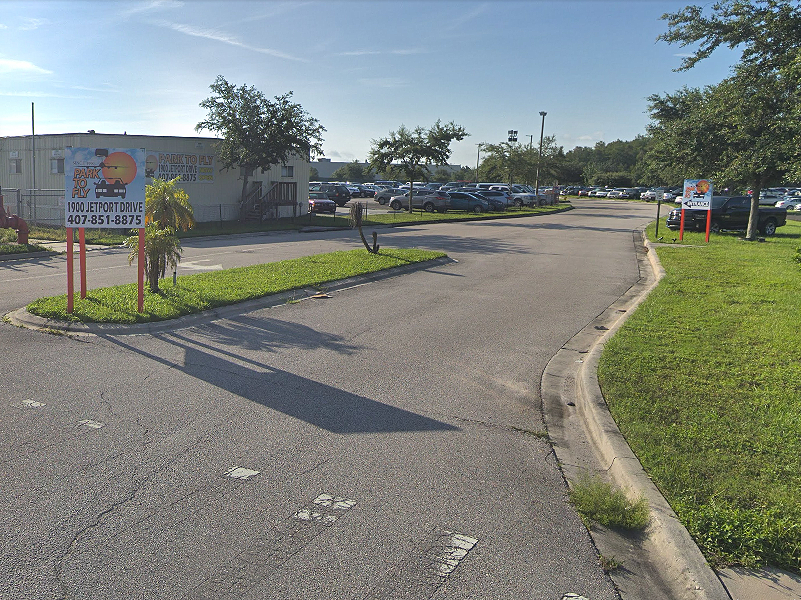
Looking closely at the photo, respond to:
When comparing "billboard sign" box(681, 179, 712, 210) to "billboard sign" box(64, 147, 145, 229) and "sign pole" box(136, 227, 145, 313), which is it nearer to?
"sign pole" box(136, 227, 145, 313)

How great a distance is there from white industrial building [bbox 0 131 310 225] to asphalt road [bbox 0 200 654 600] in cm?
2048

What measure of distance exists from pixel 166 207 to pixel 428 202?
37401mm

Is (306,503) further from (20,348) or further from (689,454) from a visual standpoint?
(20,348)

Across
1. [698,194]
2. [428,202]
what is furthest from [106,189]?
[428,202]

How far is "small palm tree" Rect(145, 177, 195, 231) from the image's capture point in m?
11.2

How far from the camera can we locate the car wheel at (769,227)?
29.6 meters

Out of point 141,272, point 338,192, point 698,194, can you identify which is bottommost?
point 141,272

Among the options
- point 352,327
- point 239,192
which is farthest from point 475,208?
point 352,327

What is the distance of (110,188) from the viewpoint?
1016cm

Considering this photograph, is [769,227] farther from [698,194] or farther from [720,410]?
[720,410]

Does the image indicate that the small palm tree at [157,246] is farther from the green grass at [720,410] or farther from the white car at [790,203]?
the white car at [790,203]

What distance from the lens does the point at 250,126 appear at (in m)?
32.3

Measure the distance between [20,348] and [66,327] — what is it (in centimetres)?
109

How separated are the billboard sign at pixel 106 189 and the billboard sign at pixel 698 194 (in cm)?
2067
